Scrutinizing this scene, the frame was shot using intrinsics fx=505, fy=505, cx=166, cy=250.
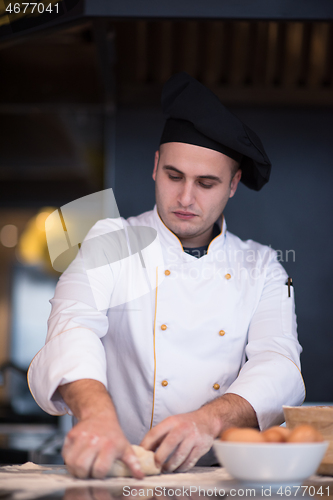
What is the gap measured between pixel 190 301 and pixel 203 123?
51 centimetres

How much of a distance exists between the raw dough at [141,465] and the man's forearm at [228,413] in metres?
0.17

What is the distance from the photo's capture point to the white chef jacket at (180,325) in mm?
1258

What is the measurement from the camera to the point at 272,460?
29.0 inches

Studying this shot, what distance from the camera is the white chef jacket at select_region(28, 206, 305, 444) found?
126 centimetres

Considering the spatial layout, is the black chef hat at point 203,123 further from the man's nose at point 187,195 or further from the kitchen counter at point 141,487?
the kitchen counter at point 141,487

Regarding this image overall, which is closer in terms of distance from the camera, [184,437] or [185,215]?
[184,437]

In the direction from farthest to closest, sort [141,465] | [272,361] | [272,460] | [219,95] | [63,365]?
→ [219,95] → [272,361] → [63,365] → [141,465] → [272,460]

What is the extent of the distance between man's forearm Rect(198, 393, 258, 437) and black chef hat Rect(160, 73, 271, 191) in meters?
0.70

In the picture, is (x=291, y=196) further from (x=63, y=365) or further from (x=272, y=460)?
(x=272, y=460)

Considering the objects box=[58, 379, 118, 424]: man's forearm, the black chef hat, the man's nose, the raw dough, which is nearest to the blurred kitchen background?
the black chef hat

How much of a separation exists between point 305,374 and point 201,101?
52.7 inches

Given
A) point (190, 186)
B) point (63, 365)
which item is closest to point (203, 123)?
point (190, 186)

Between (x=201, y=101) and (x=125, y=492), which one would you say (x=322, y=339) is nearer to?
(x=201, y=101)

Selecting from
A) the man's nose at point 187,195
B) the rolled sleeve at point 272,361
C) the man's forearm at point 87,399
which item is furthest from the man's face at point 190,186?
the man's forearm at point 87,399
